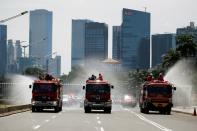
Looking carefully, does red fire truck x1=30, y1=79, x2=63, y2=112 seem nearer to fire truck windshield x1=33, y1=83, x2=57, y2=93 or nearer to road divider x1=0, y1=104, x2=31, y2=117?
fire truck windshield x1=33, y1=83, x2=57, y2=93

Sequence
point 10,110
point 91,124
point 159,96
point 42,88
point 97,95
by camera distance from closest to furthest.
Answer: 1. point 91,124
2. point 10,110
3. point 42,88
4. point 97,95
5. point 159,96

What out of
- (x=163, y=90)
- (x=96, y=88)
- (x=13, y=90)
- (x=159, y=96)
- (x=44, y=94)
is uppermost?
(x=96, y=88)

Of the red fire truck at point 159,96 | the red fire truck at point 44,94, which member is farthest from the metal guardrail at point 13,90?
the red fire truck at point 159,96

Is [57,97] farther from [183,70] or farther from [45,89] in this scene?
[183,70]

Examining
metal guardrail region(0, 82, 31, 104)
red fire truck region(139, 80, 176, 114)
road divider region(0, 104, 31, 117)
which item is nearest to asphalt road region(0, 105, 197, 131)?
road divider region(0, 104, 31, 117)

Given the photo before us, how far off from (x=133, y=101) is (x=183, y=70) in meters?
24.2

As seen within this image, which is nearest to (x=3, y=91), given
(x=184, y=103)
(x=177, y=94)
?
(x=177, y=94)

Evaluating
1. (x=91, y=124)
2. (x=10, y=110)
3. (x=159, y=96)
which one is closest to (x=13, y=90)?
(x=159, y=96)

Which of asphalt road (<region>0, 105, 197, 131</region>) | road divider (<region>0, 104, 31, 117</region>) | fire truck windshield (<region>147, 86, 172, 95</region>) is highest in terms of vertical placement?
fire truck windshield (<region>147, 86, 172, 95</region>)

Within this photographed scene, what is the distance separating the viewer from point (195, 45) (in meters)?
115

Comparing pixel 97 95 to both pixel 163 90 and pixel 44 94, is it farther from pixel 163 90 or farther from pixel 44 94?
pixel 163 90

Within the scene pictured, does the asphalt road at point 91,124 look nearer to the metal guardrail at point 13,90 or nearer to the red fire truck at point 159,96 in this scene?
the red fire truck at point 159,96

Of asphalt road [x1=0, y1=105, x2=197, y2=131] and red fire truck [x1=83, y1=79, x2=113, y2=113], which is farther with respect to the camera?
red fire truck [x1=83, y1=79, x2=113, y2=113]

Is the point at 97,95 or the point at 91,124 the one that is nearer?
the point at 91,124
